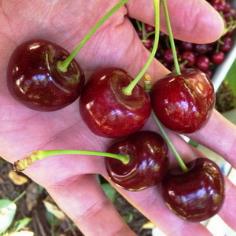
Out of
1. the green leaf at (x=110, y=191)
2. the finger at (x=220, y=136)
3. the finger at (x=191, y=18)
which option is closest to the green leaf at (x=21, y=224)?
the green leaf at (x=110, y=191)

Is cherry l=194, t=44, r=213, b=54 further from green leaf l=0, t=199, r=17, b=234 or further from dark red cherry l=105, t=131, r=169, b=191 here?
green leaf l=0, t=199, r=17, b=234

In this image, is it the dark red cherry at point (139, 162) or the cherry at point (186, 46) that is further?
the cherry at point (186, 46)

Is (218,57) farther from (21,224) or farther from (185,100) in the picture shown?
(21,224)

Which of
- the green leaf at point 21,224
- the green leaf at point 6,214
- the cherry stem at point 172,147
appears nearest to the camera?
the cherry stem at point 172,147

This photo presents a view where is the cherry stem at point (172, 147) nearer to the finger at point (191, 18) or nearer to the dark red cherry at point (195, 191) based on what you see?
the dark red cherry at point (195, 191)

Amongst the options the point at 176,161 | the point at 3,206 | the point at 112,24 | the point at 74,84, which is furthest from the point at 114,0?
the point at 3,206

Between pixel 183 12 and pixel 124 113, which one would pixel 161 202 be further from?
pixel 183 12

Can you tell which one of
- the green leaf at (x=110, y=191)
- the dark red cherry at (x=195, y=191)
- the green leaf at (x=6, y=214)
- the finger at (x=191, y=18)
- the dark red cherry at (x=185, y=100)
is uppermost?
the finger at (x=191, y=18)
